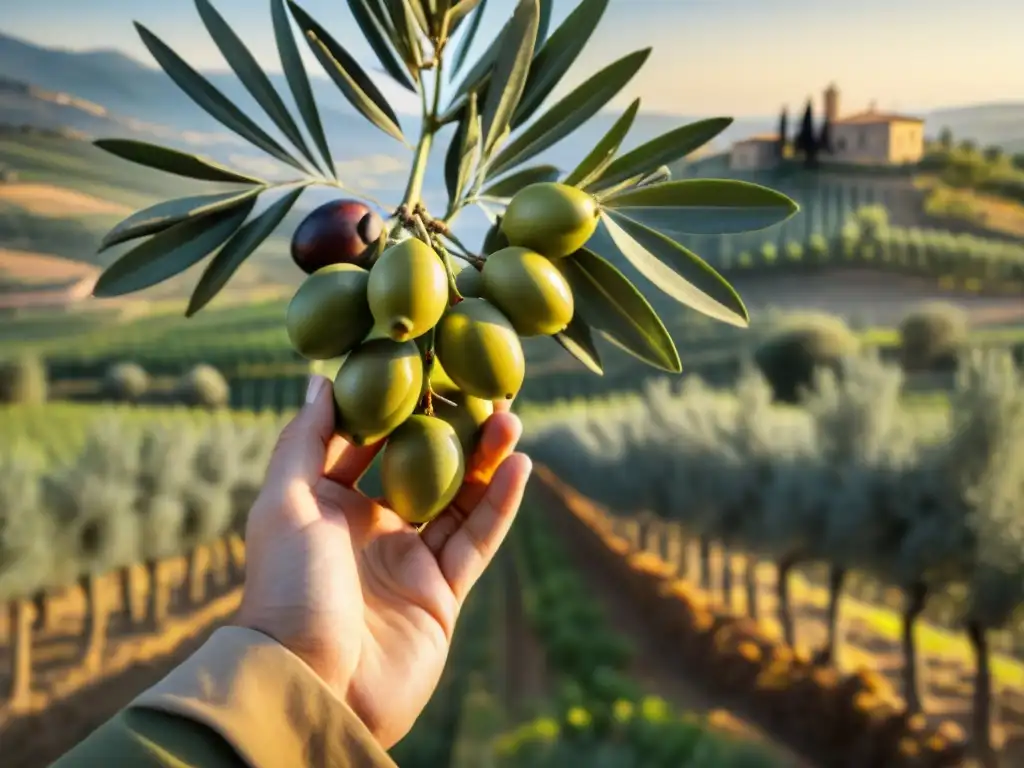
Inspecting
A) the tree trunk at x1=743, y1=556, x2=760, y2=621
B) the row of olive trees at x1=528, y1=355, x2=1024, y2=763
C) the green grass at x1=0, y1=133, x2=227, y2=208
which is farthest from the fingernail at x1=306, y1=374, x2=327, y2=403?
the tree trunk at x1=743, y1=556, x2=760, y2=621

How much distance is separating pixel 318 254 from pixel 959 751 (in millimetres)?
2916

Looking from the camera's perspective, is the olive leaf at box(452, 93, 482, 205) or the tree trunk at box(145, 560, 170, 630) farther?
the tree trunk at box(145, 560, 170, 630)

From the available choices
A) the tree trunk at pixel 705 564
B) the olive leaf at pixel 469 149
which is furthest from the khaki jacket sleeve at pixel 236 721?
the tree trunk at pixel 705 564

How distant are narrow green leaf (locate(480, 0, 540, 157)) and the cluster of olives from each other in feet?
0.16

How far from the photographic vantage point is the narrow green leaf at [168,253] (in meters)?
0.48

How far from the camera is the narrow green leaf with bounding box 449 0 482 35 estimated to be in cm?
48

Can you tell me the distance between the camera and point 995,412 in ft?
7.36

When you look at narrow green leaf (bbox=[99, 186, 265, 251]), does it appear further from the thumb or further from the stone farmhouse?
the stone farmhouse

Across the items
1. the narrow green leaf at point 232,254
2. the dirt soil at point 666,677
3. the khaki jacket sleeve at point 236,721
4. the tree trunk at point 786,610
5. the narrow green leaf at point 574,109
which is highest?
the narrow green leaf at point 574,109

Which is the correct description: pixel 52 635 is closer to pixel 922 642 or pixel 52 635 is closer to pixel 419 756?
pixel 419 756

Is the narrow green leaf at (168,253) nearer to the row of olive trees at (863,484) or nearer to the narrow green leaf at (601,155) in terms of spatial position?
the narrow green leaf at (601,155)

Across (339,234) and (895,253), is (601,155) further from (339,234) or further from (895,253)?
(895,253)

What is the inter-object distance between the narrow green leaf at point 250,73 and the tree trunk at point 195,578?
2.96 metres

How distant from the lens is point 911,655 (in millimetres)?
2707
